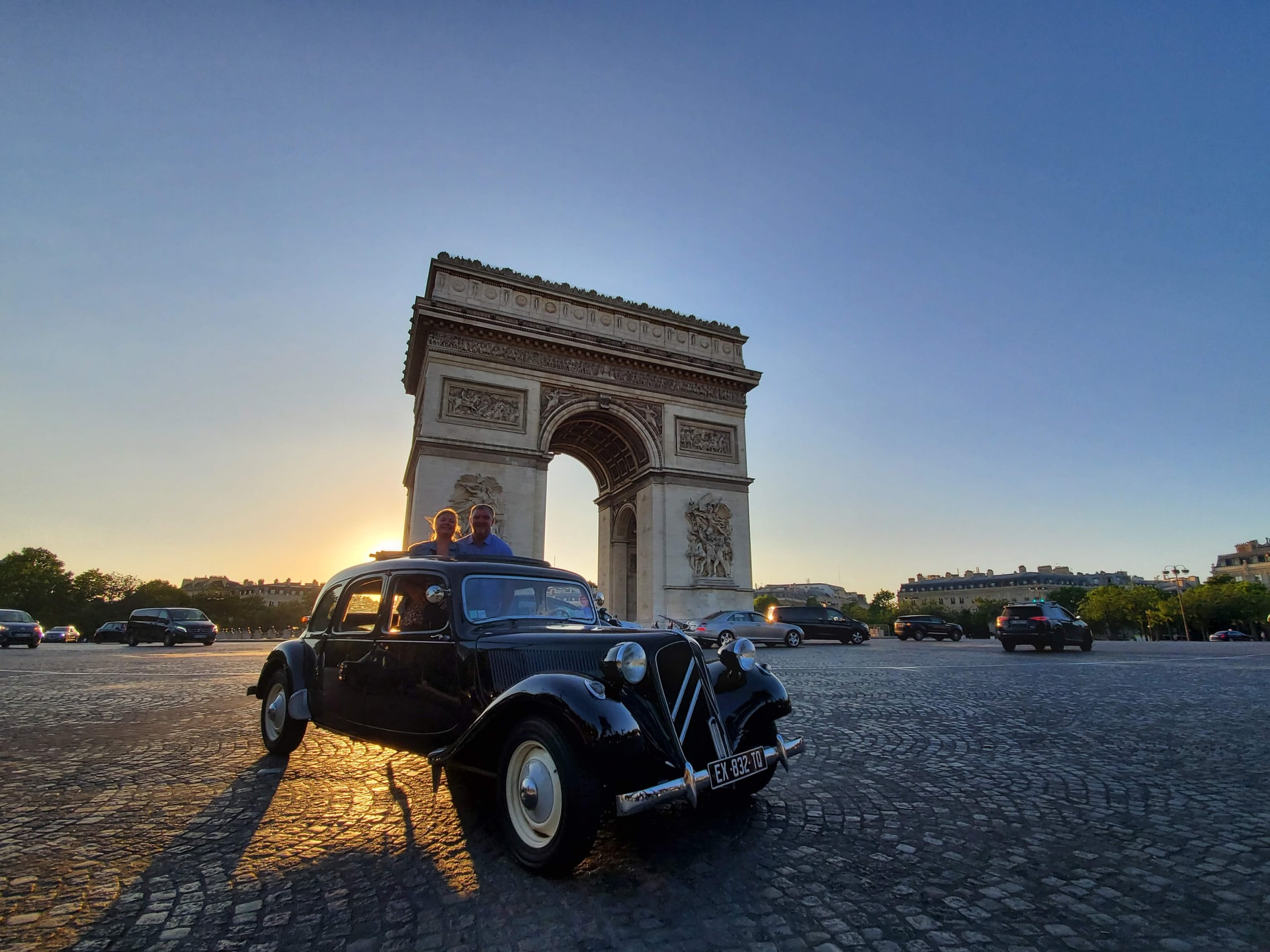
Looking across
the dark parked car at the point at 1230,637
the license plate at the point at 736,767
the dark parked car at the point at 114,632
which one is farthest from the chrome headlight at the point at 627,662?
the dark parked car at the point at 1230,637

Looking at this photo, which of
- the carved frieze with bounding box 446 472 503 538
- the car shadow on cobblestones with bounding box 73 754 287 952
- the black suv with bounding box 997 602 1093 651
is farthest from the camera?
the carved frieze with bounding box 446 472 503 538

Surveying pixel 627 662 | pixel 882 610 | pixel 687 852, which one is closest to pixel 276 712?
pixel 627 662

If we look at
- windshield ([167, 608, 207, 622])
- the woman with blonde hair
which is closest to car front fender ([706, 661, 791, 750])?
the woman with blonde hair

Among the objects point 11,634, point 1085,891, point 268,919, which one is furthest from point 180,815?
point 11,634

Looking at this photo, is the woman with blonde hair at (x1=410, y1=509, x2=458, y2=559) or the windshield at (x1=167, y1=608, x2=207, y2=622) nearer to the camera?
the woman with blonde hair at (x1=410, y1=509, x2=458, y2=559)

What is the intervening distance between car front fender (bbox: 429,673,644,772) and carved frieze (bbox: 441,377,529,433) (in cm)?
1910

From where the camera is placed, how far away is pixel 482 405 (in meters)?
21.4

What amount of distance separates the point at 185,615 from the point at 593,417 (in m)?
17.5

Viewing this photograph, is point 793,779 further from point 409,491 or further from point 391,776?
point 409,491

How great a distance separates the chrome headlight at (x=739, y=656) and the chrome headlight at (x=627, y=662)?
0.85 meters

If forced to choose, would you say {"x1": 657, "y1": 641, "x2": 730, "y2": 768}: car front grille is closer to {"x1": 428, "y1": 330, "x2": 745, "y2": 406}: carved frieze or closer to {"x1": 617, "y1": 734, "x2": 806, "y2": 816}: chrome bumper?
{"x1": 617, "y1": 734, "x2": 806, "y2": 816}: chrome bumper

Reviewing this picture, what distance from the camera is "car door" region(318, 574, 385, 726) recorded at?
3.71 m

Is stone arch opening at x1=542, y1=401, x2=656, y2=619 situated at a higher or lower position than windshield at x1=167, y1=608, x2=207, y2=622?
higher

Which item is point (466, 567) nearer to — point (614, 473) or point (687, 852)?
point (687, 852)
